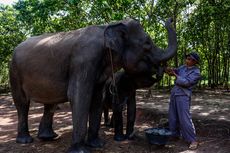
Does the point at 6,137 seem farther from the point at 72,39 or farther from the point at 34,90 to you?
the point at 72,39

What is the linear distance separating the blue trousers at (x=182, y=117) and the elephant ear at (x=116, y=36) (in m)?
1.53

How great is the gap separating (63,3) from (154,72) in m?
7.16

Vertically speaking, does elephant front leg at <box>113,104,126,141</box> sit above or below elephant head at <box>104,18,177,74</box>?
below

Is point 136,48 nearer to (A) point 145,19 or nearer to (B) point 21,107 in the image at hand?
(B) point 21,107

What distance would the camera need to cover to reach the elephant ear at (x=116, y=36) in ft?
18.5

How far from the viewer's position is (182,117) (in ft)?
20.6

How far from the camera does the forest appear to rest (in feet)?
38.4

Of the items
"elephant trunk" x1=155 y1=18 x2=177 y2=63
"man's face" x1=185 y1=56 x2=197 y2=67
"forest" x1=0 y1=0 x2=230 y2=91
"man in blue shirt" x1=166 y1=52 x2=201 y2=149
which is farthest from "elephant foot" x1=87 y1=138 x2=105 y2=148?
"forest" x1=0 y1=0 x2=230 y2=91

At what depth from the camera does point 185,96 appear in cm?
628

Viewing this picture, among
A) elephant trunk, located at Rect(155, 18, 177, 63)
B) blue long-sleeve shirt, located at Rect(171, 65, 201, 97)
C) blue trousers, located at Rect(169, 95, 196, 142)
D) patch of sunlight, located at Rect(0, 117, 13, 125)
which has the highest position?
elephant trunk, located at Rect(155, 18, 177, 63)

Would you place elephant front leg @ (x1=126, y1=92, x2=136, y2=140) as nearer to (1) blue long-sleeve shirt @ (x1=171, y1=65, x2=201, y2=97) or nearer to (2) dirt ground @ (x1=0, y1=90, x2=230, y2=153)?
(2) dirt ground @ (x1=0, y1=90, x2=230, y2=153)

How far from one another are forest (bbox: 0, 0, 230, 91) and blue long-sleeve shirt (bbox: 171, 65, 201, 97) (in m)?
5.32

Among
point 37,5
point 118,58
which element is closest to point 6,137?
point 118,58

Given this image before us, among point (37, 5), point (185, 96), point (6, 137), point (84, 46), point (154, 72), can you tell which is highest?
point (37, 5)
